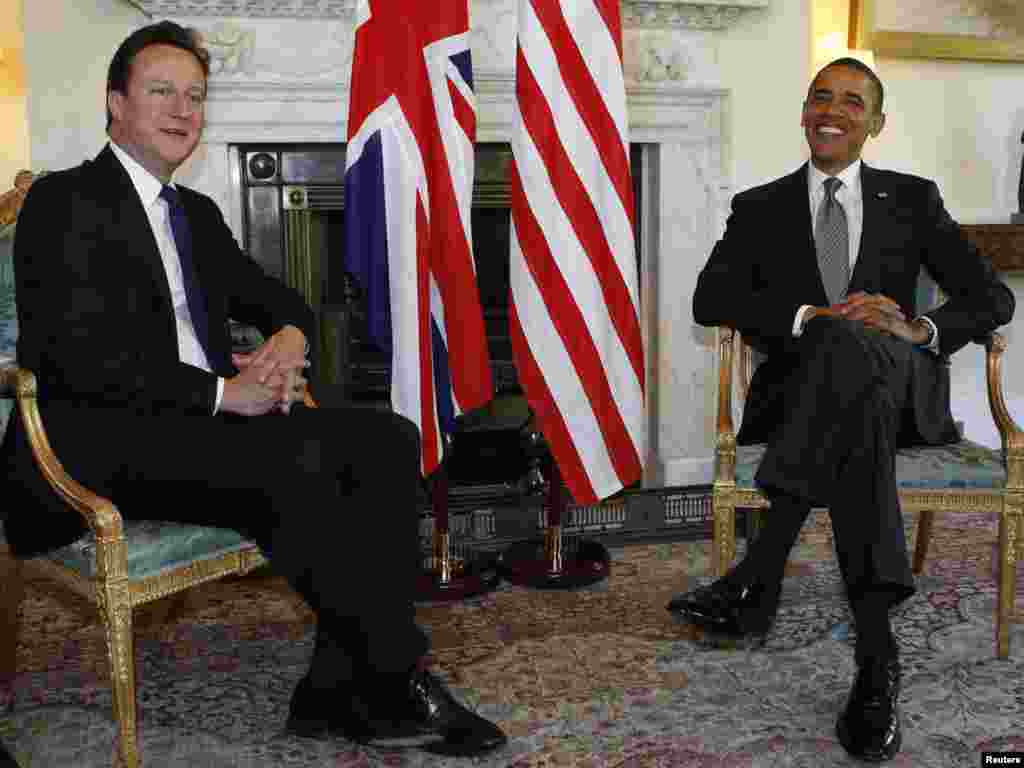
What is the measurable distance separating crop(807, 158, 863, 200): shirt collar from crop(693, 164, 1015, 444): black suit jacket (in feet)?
0.06

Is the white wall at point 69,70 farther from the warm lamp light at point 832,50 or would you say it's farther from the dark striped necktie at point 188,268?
the warm lamp light at point 832,50

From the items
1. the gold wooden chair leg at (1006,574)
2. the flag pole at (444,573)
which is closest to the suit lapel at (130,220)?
the flag pole at (444,573)

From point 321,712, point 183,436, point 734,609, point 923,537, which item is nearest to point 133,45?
point 183,436

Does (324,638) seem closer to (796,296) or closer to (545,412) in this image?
(545,412)

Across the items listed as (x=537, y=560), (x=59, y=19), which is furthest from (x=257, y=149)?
(x=537, y=560)

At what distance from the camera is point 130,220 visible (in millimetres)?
2090

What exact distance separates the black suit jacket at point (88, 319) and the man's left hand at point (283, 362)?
119 millimetres

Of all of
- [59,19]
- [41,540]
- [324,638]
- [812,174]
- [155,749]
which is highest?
[59,19]

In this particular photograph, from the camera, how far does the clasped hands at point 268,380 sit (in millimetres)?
2051

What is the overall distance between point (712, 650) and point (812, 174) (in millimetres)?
1229

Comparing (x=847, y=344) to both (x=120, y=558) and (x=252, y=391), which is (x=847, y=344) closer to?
(x=252, y=391)

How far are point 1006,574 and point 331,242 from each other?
2440 mm

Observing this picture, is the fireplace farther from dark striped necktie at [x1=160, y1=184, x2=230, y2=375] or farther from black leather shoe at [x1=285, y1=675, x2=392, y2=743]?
black leather shoe at [x1=285, y1=675, x2=392, y2=743]

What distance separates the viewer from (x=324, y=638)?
6.78 ft
